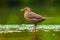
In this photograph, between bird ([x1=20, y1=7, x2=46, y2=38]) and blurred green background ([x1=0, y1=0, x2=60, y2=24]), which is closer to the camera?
bird ([x1=20, y1=7, x2=46, y2=38])

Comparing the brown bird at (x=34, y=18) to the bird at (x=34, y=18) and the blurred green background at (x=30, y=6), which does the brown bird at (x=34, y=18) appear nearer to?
the bird at (x=34, y=18)

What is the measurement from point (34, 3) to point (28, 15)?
9.29m

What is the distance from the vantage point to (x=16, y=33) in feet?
29.0

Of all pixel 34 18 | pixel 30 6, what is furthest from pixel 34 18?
pixel 30 6

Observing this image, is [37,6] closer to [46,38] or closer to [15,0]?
[15,0]

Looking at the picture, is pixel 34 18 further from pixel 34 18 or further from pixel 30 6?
pixel 30 6

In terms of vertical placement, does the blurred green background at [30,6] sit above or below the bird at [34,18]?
above

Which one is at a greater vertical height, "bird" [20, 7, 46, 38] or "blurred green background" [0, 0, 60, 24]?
"blurred green background" [0, 0, 60, 24]

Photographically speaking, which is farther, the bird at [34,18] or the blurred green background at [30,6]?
the blurred green background at [30,6]

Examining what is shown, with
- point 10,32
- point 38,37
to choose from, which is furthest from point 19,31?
point 38,37

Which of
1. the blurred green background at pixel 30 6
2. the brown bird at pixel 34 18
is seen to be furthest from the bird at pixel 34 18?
the blurred green background at pixel 30 6

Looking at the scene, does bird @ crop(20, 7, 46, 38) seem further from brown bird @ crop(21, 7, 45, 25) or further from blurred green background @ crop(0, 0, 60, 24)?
blurred green background @ crop(0, 0, 60, 24)

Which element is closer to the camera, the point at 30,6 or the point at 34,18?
the point at 34,18

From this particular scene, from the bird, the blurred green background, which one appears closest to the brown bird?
the bird
